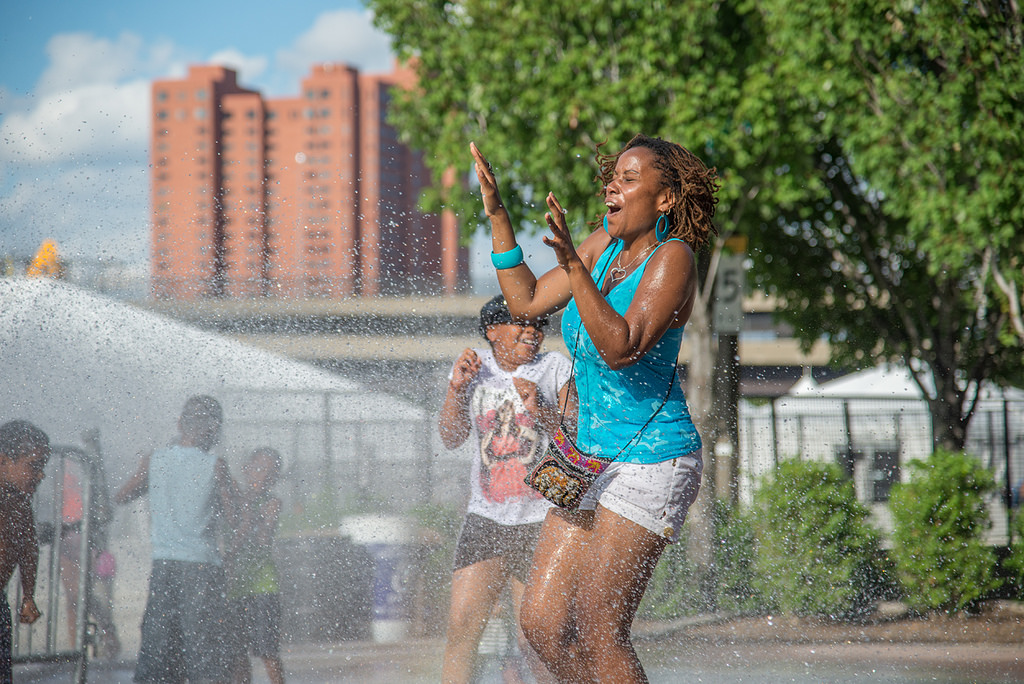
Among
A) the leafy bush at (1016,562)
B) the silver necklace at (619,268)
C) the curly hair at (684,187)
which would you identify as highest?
the curly hair at (684,187)

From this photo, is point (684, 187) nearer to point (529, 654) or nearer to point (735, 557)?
point (529, 654)

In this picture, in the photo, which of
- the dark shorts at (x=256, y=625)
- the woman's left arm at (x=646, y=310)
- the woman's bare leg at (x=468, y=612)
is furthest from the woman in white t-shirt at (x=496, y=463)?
the woman's left arm at (x=646, y=310)

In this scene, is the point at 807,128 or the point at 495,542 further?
the point at 807,128

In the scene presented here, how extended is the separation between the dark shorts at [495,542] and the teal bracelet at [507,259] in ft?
3.21

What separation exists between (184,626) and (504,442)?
133 cm

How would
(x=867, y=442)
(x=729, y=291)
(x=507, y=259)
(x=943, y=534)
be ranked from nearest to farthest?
(x=507, y=259) < (x=943, y=534) < (x=867, y=442) < (x=729, y=291)

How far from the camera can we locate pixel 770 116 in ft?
26.0

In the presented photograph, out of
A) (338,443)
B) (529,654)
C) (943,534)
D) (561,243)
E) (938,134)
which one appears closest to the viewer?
(561,243)

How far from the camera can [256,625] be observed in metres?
3.57

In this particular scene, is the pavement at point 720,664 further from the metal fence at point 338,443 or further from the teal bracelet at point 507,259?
the teal bracelet at point 507,259

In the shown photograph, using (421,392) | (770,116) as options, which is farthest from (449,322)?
(770,116)

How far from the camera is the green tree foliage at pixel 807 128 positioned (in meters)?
6.84

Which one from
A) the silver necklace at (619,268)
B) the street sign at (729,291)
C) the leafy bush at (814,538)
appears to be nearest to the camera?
the silver necklace at (619,268)

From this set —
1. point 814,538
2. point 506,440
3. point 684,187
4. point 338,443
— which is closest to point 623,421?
point 684,187
